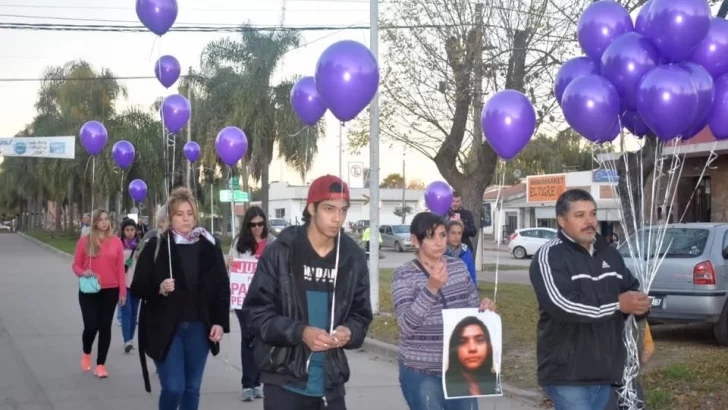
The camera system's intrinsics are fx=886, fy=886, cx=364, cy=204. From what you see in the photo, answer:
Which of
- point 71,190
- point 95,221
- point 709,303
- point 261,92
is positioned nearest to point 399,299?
point 95,221

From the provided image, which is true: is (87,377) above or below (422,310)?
below

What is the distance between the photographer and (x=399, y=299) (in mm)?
4879

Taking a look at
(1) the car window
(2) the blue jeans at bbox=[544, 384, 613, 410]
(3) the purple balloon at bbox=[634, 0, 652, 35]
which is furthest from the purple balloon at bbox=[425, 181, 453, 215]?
(2) the blue jeans at bbox=[544, 384, 613, 410]

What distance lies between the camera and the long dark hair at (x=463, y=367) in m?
4.81

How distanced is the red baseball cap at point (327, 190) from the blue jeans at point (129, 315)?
280 inches

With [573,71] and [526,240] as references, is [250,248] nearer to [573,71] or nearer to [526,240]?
[573,71]

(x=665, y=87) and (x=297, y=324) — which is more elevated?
(x=665, y=87)

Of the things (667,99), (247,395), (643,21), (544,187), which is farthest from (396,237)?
(667,99)

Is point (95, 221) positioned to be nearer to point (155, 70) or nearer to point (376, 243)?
point (155, 70)

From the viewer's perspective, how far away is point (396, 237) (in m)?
45.8

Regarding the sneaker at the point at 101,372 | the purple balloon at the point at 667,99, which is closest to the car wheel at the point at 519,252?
the sneaker at the point at 101,372

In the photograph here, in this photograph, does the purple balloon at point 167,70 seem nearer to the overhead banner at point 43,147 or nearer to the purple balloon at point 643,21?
the purple balloon at point 643,21

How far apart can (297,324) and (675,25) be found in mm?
3696

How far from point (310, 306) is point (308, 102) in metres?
5.08
